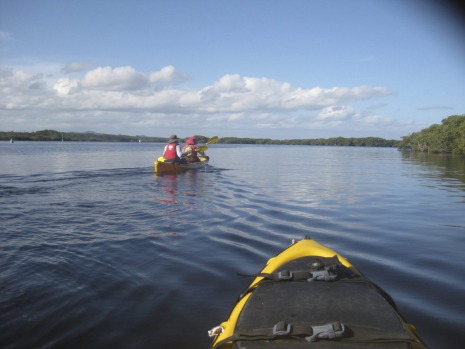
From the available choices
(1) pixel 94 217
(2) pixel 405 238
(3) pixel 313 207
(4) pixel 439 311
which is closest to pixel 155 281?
(4) pixel 439 311

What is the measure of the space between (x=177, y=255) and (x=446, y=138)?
61486mm

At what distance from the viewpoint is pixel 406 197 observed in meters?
13.8

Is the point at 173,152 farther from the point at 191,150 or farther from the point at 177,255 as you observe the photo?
the point at 177,255

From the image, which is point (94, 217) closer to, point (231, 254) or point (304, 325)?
point (231, 254)

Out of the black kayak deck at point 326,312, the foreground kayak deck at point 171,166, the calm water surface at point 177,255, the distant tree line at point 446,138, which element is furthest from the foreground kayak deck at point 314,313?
the distant tree line at point 446,138

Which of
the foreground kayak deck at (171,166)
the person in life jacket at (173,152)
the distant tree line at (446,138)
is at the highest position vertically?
the distant tree line at (446,138)

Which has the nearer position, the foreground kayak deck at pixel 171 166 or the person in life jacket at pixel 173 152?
the foreground kayak deck at pixel 171 166

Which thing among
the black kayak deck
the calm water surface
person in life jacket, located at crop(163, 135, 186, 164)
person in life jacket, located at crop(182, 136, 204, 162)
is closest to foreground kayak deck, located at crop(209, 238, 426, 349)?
the black kayak deck

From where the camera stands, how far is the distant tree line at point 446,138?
54372 mm

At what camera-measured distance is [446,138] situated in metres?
57.8

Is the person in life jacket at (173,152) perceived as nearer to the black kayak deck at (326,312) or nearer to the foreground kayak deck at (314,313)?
the foreground kayak deck at (314,313)

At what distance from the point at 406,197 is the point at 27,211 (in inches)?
481

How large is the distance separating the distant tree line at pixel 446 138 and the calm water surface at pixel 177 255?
47.4 m

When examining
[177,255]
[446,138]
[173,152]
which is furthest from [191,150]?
[446,138]
